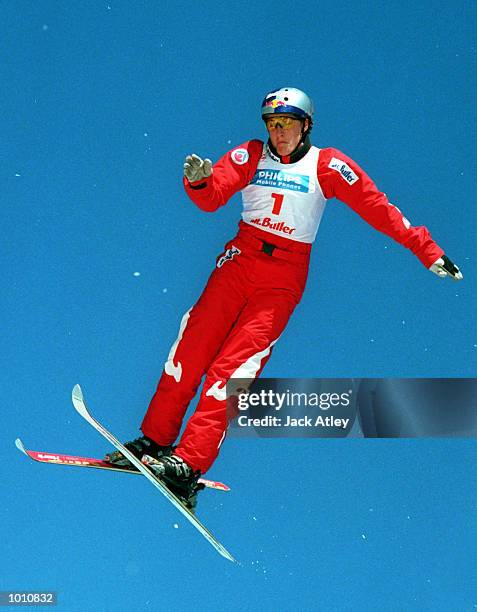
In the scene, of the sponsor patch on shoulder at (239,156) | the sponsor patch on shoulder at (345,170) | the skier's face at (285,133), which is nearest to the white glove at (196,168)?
the sponsor patch on shoulder at (239,156)

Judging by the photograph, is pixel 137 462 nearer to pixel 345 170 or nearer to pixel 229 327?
pixel 229 327

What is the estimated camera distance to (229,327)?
4578 mm

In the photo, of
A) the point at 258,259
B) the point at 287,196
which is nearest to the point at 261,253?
the point at 258,259

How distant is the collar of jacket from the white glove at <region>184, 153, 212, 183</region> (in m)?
0.39

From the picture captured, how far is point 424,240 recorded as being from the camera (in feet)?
14.5

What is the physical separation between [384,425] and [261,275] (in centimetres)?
86

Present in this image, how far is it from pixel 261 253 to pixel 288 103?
0.64 m

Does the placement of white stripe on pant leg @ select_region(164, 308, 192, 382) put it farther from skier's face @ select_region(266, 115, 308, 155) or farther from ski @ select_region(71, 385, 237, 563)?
skier's face @ select_region(266, 115, 308, 155)

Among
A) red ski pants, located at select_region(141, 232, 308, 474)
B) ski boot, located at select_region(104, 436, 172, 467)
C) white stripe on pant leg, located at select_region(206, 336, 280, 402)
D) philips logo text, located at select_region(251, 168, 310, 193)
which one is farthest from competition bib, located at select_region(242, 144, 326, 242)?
ski boot, located at select_region(104, 436, 172, 467)

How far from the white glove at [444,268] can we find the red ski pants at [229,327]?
1.87 ft

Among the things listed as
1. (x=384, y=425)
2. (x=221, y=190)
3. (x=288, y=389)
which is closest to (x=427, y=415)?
(x=384, y=425)

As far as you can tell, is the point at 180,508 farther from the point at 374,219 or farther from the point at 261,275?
the point at 374,219

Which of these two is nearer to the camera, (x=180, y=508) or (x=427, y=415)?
(x=180, y=508)

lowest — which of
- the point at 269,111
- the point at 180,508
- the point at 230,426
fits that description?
the point at 180,508
